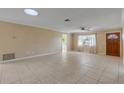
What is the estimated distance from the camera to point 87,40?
1070 centimetres

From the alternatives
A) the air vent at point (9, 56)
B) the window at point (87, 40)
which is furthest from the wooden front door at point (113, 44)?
the air vent at point (9, 56)

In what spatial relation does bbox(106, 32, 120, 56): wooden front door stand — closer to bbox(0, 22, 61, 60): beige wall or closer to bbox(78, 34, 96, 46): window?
bbox(78, 34, 96, 46): window

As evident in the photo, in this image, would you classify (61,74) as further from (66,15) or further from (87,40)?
(87,40)

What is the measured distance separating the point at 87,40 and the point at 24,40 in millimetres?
6545

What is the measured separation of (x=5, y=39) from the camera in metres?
5.31

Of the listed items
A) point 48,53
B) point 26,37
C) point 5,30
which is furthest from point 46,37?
point 5,30

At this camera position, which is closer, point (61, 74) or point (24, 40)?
point (61, 74)

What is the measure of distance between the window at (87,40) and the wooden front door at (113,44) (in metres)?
1.52

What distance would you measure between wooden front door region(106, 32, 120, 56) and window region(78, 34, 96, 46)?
1520 millimetres

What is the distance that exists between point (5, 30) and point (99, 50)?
754 cm

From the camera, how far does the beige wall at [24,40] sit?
530 cm

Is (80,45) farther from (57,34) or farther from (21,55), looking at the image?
(21,55)

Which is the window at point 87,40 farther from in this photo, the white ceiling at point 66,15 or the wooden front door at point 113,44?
the white ceiling at point 66,15

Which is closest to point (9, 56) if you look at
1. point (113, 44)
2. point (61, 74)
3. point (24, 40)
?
point (24, 40)
